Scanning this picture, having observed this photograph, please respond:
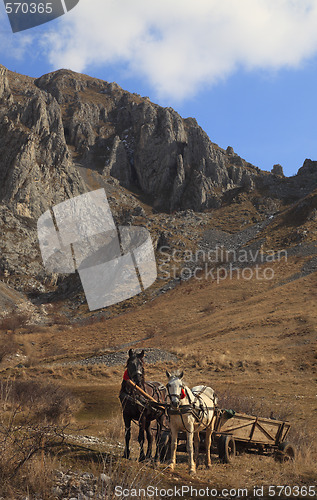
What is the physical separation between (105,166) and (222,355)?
397 feet

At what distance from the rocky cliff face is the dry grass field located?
45.0 meters

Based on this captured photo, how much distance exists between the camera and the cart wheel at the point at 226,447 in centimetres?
869

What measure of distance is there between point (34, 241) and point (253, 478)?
99205 mm

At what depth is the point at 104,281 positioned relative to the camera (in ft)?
263

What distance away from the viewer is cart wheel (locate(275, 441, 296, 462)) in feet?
30.1

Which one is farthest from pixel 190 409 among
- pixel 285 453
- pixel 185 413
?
pixel 285 453

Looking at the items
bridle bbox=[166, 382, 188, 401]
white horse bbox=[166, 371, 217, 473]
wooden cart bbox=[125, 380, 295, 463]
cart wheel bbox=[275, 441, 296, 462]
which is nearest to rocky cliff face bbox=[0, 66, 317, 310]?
wooden cart bbox=[125, 380, 295, 463]

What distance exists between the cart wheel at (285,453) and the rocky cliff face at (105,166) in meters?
84.3

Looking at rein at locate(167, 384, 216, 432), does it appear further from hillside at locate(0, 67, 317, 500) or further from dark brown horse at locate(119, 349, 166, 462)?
hillside at locate(0, 67, 317, 500)

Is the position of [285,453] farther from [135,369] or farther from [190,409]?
[135,369]

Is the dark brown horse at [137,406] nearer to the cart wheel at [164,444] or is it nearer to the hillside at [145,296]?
the cart wheel at [164,444]

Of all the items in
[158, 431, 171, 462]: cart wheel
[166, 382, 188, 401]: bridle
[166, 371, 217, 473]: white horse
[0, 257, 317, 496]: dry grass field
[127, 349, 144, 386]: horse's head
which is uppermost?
[127, 349, 144, 386]: horse's head

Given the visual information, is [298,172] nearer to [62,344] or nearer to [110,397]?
[62,344]

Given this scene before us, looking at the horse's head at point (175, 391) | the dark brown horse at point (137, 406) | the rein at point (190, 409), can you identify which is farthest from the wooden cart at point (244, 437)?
the horse's head at point (175, 391)
